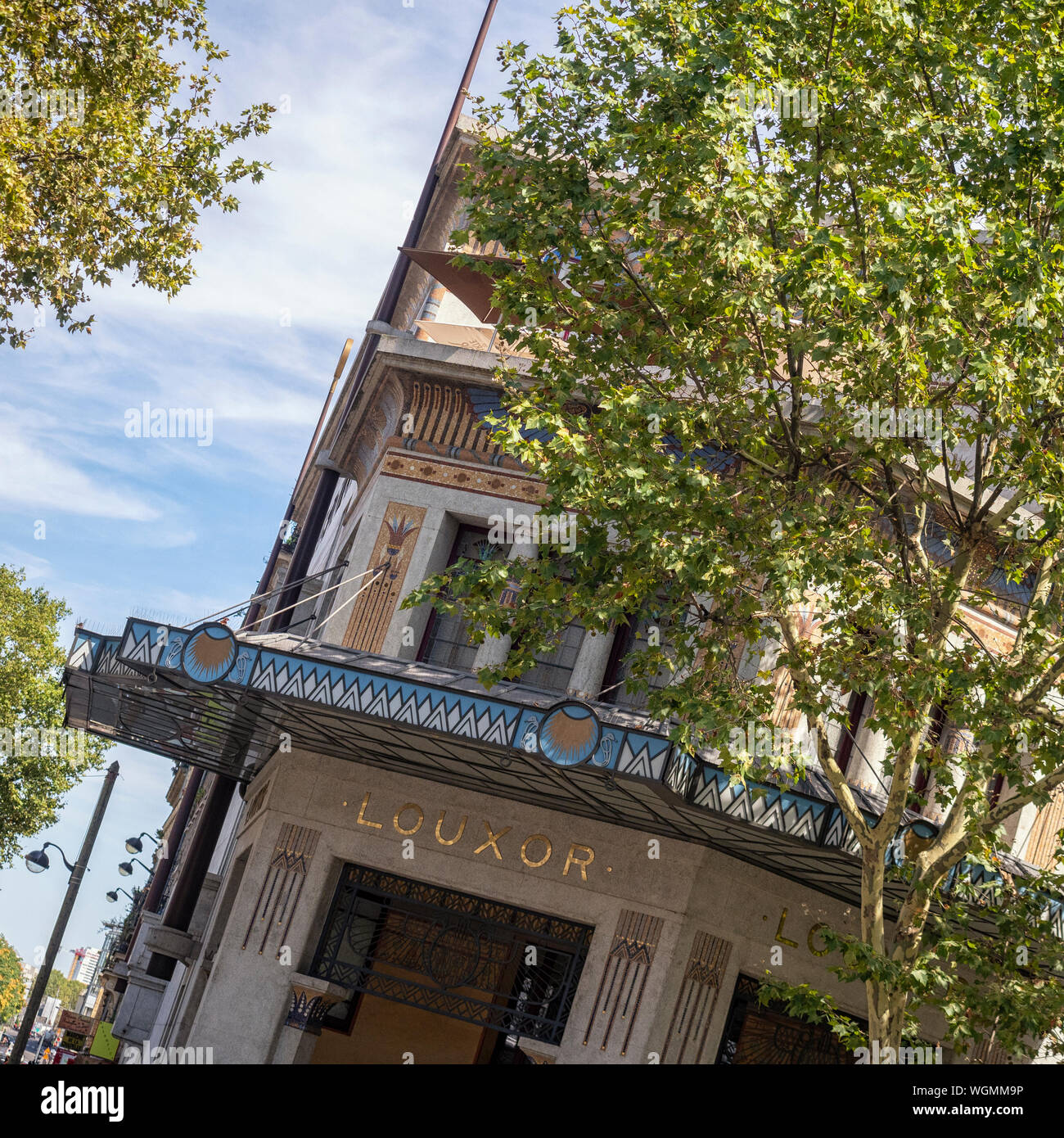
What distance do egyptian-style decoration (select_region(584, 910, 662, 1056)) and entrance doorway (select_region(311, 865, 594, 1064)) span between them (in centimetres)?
44

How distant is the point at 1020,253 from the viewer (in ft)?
30.5

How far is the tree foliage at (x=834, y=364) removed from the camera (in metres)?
9.53

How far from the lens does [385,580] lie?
15.3 meters

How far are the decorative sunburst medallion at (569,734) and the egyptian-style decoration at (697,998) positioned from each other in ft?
11.6

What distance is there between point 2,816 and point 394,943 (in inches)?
917

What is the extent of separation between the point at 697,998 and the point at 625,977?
802 millimetres

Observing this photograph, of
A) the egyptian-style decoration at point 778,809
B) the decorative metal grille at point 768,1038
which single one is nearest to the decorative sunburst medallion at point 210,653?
the egyptian-style decoration at point 778,809

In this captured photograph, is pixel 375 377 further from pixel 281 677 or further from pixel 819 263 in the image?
pixel 819 263

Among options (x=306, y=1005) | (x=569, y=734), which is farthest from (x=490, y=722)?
(x=306, y=1005)

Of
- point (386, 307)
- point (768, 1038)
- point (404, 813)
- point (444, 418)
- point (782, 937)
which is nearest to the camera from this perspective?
point (782, 937)

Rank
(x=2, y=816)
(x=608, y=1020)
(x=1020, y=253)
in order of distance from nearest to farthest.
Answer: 1. (x=1020, y=253)
2. (x=608, y=1020)
3. (x=2, y=816)

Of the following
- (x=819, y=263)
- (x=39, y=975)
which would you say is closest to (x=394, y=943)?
(x=819, y=263)

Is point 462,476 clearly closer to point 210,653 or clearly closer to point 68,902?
point 210,653

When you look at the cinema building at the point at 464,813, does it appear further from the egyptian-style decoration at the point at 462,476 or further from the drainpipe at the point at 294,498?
the drainpipe at the point at 294,498
